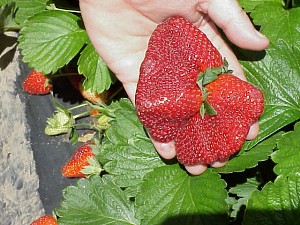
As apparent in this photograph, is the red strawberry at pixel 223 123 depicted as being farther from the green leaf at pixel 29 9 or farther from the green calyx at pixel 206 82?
the green leaf at pixel 29 9

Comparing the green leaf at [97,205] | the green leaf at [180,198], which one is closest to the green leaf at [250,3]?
the green leaf at [180,198]

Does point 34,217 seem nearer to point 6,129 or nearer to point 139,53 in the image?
point 6,129

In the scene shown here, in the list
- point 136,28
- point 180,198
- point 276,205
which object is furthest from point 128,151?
point 276,205

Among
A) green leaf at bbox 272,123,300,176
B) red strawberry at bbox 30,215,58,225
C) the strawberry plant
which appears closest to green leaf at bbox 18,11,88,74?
the strawberry plant

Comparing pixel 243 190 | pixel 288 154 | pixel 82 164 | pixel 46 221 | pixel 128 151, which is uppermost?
pixel 288 154

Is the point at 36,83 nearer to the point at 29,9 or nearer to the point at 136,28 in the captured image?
the point at 29,9

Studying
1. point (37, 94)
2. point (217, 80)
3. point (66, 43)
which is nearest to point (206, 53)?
point (217, 80)
